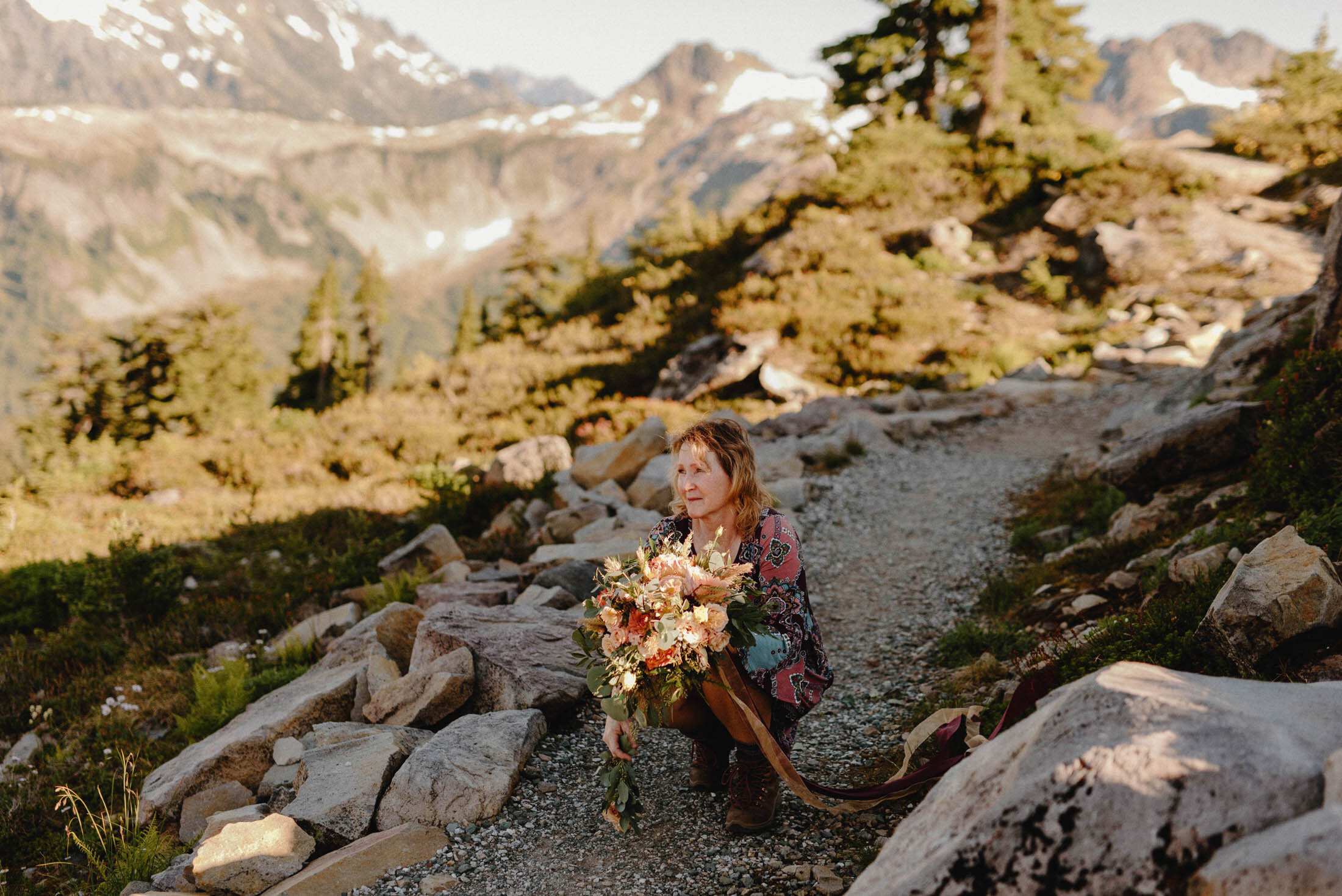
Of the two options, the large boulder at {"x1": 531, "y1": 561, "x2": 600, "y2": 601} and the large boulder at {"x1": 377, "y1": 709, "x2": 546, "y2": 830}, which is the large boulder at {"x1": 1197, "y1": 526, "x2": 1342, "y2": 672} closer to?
the large boulder at {"x1": 377, "y1": 709, "x2": 546, "y2": 830}

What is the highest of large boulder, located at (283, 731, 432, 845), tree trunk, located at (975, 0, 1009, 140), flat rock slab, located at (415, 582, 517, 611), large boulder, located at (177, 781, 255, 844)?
tree trunk, located at (975, 0, 1009, 140)

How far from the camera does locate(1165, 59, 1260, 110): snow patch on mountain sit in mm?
179250

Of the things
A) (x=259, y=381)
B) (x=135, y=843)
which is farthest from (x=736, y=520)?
(x=259, y=381)

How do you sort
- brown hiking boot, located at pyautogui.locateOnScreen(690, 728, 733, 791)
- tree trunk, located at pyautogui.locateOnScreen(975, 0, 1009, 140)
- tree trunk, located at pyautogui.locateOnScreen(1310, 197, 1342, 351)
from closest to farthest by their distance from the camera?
brown hiking boot, located at pyautogui.locateOnScreen(690, 728, 733, 791), tree trunk, located at pyautogui.locateOnScreen(1310, 197, 1342, 351), tree trunk, located at pyautogui.locateOnScreen(975, 0, 1009, 140)

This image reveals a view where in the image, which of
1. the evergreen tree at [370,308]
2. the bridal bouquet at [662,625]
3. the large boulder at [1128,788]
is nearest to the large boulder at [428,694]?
the bridal bouquet at [662,625]

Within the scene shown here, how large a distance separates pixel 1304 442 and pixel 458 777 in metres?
5.75

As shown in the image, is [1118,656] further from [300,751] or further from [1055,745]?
[300,751]

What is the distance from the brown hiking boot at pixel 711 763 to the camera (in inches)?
162

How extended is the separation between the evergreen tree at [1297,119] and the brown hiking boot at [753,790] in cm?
2655

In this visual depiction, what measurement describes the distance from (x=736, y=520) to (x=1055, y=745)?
203cm

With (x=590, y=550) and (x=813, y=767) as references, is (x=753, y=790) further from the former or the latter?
(x=590, y=550)

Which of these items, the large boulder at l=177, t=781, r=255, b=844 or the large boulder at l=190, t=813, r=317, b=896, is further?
the large boulder at l=177, t=781, r=255, b=844

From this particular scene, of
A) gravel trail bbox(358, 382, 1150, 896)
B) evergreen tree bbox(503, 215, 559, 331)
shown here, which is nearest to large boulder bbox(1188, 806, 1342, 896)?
gravel trail bbox(358, 382, 1150, 896)

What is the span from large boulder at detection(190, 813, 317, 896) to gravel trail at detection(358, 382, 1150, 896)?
584 mm
